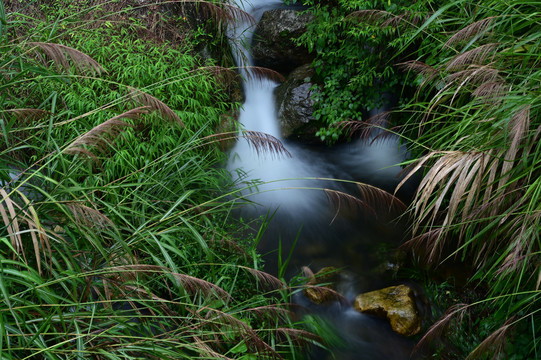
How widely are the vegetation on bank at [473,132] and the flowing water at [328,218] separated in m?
0.32

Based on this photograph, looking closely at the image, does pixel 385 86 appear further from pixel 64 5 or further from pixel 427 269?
pixel 64 5

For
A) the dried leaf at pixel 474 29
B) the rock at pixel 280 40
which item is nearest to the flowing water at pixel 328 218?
the rock at pixel 280 40

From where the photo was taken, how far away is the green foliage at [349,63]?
376cm

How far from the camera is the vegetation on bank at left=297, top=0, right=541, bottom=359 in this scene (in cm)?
164

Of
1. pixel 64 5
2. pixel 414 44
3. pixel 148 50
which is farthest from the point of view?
pixel 64 5

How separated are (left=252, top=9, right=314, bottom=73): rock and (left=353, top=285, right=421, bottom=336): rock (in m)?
2.92

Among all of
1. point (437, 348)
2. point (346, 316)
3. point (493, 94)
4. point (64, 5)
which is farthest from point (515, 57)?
point (64, 5)

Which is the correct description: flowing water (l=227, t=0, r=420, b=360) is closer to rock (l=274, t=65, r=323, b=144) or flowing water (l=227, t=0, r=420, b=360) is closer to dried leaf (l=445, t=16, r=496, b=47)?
rock (l=274, t=65, r=323, b=144)

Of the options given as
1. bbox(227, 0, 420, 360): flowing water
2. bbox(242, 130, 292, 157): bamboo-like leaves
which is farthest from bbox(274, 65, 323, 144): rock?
bbox(242, 130, 292, 157): bamboo-like leaves

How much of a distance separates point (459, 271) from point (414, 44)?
2.03 meters

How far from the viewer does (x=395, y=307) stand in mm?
2695

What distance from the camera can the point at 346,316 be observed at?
9.12 ft

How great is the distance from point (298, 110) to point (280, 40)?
35.5 inches

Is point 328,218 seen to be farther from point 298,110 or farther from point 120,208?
point 120,208
